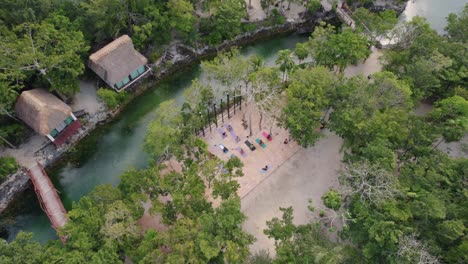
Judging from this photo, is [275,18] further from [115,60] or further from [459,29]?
[115,60]

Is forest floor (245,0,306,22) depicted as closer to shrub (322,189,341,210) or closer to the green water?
the green water

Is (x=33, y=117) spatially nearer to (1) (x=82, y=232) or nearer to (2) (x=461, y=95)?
(1) (x=82, y=232)

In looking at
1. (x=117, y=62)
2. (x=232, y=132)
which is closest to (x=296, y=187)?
(x=232, y=132)

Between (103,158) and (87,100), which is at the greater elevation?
(87,100)

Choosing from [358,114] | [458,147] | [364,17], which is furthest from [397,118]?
[364,17]

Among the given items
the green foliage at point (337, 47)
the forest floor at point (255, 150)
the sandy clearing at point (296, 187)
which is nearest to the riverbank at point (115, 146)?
the forest floor at point (255, 150)
